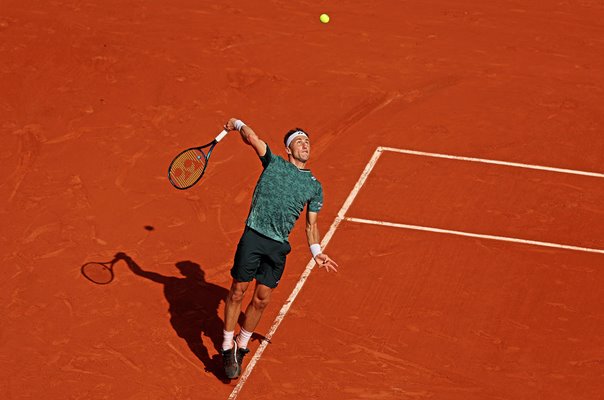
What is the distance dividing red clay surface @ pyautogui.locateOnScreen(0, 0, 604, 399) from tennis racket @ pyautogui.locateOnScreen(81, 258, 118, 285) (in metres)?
0.12

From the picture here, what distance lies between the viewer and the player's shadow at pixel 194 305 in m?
12.0

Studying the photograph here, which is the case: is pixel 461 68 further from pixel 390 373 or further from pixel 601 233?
pixel 390 373

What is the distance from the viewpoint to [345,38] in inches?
743

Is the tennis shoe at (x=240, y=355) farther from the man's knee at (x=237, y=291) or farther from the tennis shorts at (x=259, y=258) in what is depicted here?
the tennis shorts at (x=259, y=258)

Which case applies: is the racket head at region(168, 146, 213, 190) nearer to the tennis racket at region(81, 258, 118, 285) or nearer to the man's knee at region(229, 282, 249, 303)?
the tennis racket at region(81, 258, 118, 285)

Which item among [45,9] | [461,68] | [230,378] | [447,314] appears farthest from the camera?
[45,9]

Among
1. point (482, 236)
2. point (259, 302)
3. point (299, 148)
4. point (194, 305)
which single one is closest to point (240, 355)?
point (259, 302)

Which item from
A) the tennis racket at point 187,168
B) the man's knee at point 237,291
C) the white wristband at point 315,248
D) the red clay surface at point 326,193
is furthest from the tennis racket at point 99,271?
the white wristband at point 315,248

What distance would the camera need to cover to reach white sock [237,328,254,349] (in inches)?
447

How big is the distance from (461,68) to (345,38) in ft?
6.98

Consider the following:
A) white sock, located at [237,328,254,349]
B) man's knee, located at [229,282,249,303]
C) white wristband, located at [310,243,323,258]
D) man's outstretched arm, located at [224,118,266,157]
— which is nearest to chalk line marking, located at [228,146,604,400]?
white sock, located at [237,328,254,349]

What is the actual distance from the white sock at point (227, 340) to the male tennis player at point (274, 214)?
30 centimetres

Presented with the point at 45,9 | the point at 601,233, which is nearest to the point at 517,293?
the point at 601,233

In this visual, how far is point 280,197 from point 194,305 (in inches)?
97.5
